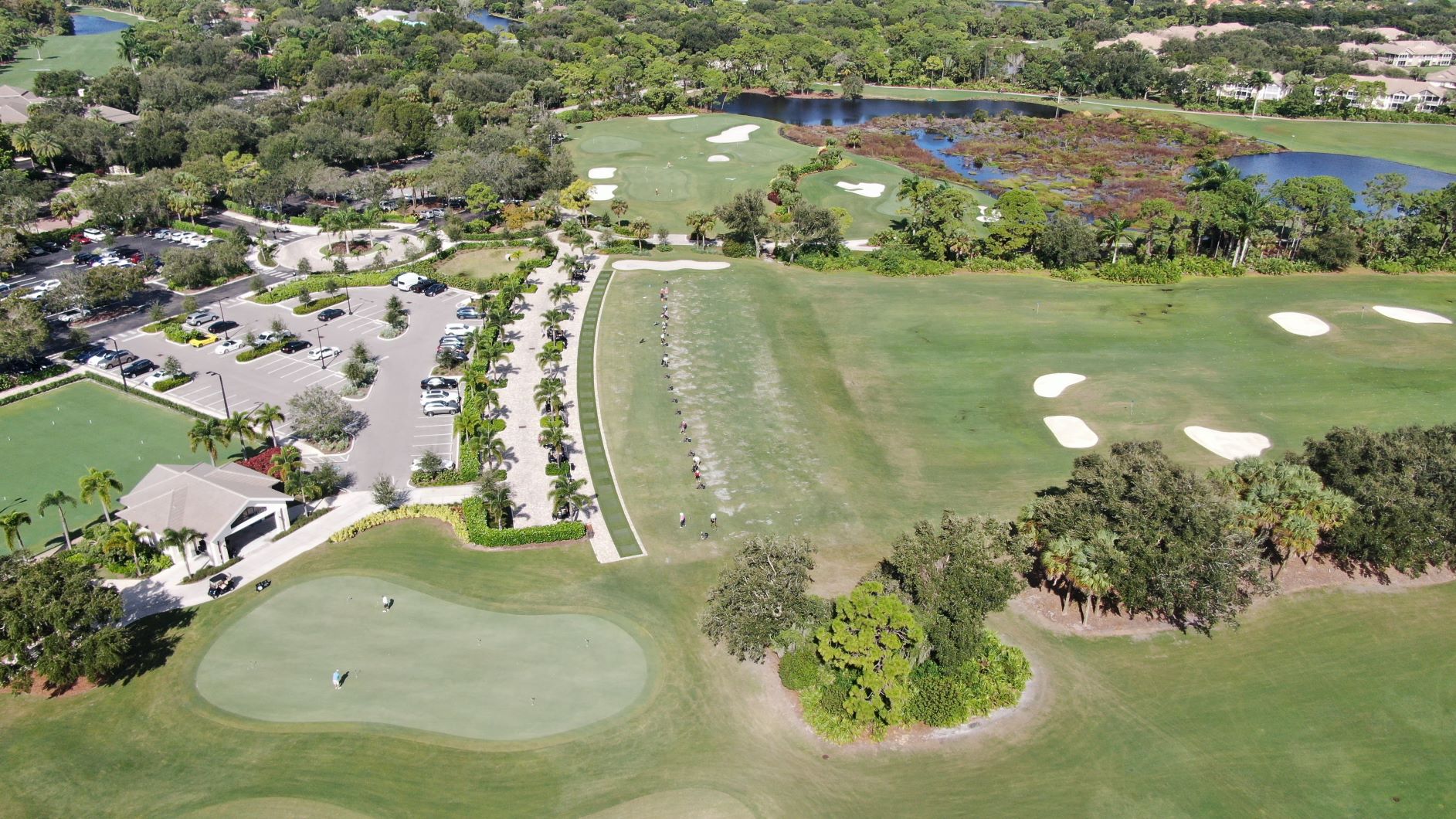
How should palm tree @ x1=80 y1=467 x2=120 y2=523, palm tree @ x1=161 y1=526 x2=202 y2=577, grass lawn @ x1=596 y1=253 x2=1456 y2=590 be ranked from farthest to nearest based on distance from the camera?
grass lawn @ x1=596 y1=253 x2=1456 y2=590 → palm tree @ x1=80 y1=467 x2=120 y2=523 → palm tree @ x1=161 y1=526 x2=202 y2=577

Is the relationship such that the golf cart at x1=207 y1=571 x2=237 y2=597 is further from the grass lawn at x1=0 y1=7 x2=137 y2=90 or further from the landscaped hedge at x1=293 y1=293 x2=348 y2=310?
the grass lawn at x1=0 y1=7 x2=137 y2=90

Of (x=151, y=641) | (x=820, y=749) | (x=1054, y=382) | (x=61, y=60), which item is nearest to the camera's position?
(x=820, y=749)

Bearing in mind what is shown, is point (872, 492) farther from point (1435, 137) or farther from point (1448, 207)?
point (1435, 137)

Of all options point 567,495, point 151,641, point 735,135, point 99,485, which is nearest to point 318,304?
point 99,485

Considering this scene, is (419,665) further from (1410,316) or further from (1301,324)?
(1410,316)

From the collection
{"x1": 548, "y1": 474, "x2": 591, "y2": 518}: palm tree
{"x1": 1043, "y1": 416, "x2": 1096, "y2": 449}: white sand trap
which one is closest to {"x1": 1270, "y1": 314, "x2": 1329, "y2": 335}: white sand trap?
{"x1": 1043, "y1": 416, "x2": 1096, "y2": 449}: white sand trap
